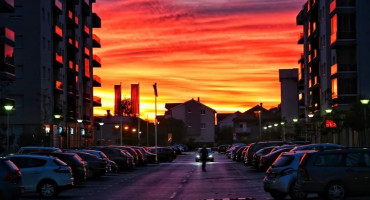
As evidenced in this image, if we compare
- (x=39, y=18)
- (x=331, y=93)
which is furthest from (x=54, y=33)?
(x=331, y=93)

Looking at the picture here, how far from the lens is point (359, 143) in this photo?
67.4 m

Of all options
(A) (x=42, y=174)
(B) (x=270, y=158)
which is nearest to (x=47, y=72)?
(B) (x=270, y=158)

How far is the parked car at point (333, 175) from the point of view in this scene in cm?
2245

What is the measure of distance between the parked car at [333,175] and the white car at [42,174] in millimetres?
9311

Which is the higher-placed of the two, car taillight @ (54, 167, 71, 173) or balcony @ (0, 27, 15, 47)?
balcony @ (0, 27, 15, 47)

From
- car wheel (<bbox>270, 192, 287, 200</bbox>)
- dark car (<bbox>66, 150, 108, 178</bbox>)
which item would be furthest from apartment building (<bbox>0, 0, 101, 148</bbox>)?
car wheel (<bbox>270, 192, 287, 200</bbox>)

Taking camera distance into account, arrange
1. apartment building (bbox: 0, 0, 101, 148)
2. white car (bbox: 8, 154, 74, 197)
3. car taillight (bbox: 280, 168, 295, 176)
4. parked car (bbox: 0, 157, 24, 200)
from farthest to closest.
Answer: apartment building (bbox: 0, 0, 101, 148)
white car (bbox: 8, 154, 74, 197)
car taillight (bbox: 280, 168, 295, 176)
parked car (bbox: 0, 157, 24, 200)

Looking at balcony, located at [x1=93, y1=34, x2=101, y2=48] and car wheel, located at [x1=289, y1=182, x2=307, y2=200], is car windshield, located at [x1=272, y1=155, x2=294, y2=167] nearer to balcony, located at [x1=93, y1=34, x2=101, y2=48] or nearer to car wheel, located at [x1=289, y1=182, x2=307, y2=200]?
car wheel, located at [x1=289, y1=182, x2=307, y2=200]

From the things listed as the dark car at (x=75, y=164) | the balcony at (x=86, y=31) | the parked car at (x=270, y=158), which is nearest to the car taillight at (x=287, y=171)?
the dark car at (x=75, y=164)

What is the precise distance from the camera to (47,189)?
2802 centimetres

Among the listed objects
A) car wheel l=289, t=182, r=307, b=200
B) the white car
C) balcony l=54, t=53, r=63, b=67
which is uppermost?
balcony l=54, t=53, r=63, b=67

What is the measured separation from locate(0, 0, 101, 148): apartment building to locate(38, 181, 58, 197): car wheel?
37.1m

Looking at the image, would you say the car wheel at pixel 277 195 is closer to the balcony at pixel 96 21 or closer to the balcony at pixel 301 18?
the balcony at pixel 301 18

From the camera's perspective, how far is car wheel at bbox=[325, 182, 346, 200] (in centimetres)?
2247
